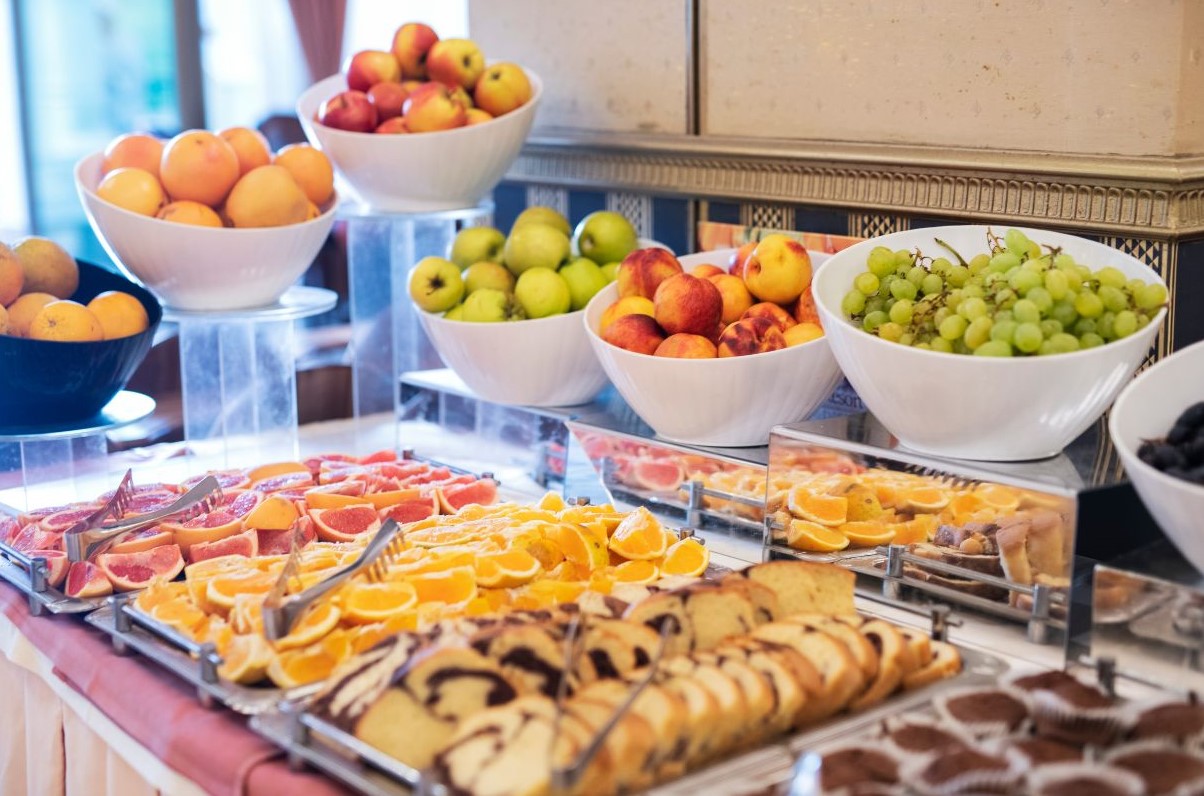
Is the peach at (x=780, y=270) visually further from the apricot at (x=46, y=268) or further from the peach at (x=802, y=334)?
the apricot at (x=46, y=268)

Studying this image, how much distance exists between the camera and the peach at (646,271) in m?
2.04

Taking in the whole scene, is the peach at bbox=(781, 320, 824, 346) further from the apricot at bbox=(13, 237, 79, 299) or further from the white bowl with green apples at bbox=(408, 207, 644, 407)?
the apricot at bbox=(13, 237, 79, 299)

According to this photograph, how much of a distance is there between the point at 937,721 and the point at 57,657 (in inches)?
42.5

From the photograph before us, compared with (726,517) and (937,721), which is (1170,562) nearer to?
(937,721)

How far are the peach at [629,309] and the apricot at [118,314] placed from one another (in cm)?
75

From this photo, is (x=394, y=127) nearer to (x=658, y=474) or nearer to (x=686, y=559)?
(x=658, y=474)

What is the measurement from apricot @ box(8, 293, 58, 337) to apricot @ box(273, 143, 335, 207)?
50 cm

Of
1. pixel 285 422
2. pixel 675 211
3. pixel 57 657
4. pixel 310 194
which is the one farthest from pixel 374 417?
pixel 57 657

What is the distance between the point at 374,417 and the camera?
279 cm

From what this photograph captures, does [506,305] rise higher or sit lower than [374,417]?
higher

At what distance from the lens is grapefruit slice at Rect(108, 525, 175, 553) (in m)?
1.75

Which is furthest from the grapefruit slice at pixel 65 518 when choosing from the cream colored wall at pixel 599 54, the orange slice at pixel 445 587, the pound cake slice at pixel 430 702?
the cream colored wall at pixel 599 54

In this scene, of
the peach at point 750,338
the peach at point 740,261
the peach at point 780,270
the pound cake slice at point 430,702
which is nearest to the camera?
the pound cake slice at point 430,702

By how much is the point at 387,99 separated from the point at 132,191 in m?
0.54
